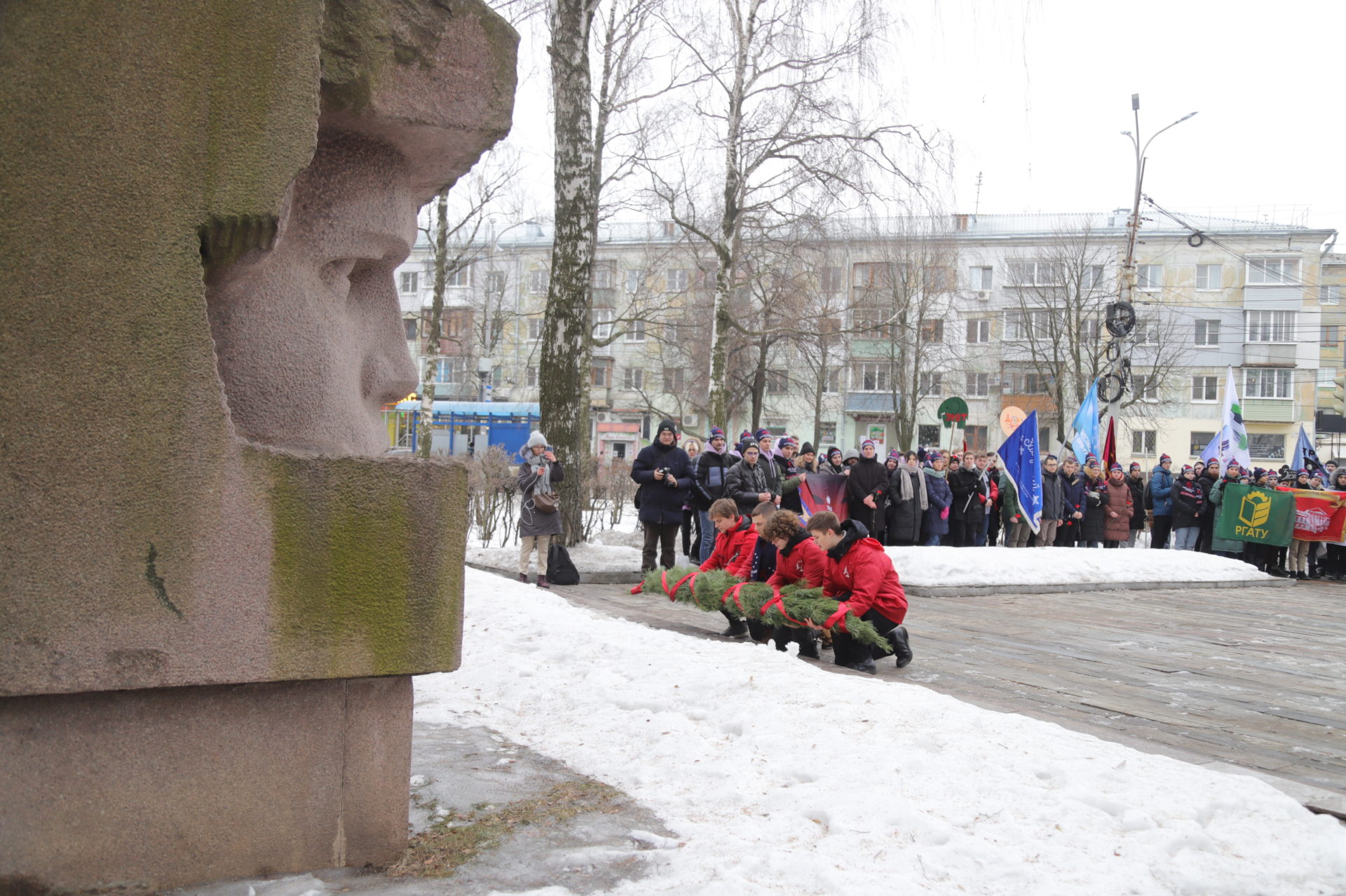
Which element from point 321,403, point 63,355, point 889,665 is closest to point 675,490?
point 889,665

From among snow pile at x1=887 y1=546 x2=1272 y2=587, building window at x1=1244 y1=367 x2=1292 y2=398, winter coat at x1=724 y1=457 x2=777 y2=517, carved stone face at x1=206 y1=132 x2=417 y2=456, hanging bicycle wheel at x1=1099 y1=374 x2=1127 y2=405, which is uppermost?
building window at x1=1244 y1=367 x2=1292 y2=398

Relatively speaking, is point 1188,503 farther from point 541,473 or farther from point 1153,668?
point 541,473

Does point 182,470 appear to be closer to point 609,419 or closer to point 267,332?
point 267,332

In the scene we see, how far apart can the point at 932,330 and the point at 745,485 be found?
3256 centimetres

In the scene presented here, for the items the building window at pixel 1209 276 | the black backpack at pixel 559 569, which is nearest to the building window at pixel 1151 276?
the building window at pixel 1209 276

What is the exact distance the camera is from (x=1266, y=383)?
174 feet

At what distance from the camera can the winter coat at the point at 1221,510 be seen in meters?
19.3

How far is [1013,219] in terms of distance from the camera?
5475 cm

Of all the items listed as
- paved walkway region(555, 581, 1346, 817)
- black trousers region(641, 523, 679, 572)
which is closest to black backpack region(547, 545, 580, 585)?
paved walkway region(555, 581, 1346, 817)

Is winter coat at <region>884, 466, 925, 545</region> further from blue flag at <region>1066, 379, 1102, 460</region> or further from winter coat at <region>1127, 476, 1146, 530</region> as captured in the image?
winter coat at <region>1127, 476, 1146, 530</region>

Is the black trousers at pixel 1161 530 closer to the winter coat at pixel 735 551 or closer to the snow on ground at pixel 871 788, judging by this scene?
the winter coat at pixel 735 551

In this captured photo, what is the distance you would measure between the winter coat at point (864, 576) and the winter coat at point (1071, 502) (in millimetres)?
11274

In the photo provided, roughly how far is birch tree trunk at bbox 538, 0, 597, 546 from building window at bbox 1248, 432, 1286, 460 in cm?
4889

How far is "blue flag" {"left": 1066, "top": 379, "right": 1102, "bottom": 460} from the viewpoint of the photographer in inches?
792
